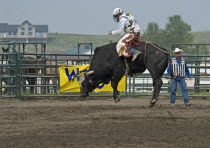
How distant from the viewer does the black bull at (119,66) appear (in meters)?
11.9

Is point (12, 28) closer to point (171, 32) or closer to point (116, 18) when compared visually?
point (171, 32)

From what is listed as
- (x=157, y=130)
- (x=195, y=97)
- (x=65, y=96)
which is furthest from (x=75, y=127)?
(x=195, y=97)

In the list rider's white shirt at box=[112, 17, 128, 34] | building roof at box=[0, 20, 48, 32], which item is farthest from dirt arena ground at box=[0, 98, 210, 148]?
building roof at box=[0, 20, 48, 32]

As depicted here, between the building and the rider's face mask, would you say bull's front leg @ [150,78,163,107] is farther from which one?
the building

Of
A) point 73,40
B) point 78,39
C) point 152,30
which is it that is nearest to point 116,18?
point 152,30

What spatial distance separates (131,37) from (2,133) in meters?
4.62

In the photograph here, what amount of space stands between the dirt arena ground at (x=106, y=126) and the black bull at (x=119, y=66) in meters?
0.60

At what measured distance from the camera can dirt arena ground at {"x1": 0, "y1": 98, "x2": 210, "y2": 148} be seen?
7.41m

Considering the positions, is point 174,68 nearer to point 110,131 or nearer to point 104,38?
point 110,131

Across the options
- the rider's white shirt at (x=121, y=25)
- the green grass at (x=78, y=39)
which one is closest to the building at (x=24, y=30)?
the green grass at (x=78, y=39)

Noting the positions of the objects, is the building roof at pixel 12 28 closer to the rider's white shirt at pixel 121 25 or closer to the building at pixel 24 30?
the building at pixel 24 30

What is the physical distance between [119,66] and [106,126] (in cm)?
317

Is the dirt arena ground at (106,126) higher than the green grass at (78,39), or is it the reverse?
the green grass at (78,39)

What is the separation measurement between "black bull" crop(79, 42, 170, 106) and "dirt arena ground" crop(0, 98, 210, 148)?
0.60 m
